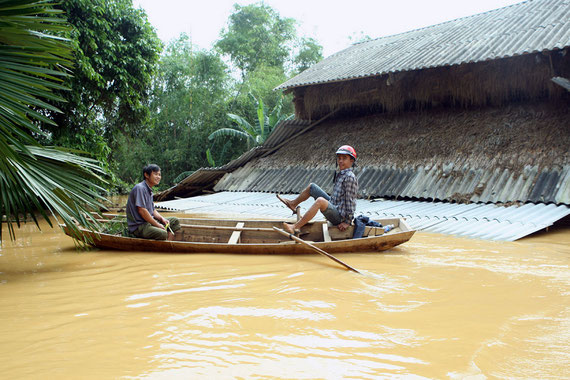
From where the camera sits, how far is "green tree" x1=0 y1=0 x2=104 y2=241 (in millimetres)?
3830

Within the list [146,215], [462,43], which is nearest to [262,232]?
[146,215]

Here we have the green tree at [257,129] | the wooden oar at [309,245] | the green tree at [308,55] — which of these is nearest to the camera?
the wooden oar at [309,245]

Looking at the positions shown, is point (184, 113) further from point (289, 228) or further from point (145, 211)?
point (289, 228)

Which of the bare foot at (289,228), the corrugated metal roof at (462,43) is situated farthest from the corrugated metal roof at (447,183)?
the bare foot at (289,228)

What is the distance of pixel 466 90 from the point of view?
414 inches

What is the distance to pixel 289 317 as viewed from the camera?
3494mm

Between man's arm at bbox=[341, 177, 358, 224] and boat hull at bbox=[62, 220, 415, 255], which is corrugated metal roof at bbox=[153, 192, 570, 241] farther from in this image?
man's arm at bbox=[341, 177, 358, 224]

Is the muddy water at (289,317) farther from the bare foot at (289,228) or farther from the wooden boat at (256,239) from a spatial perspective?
the bare foot at (289,228)

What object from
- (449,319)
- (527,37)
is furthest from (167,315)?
(527,37)

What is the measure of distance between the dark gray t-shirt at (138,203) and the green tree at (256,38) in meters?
21.9

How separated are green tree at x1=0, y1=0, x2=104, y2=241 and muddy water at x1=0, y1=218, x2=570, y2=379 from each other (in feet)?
2.81

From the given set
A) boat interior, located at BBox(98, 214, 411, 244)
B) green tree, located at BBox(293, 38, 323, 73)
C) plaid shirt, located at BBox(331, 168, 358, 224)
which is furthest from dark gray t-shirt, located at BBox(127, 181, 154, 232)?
green tree, located at BBox(293, 38, 323, 73)

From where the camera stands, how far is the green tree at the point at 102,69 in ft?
32.5

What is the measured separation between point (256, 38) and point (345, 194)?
23944 mm
